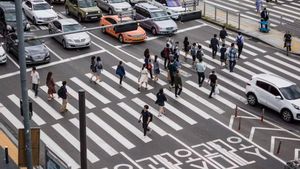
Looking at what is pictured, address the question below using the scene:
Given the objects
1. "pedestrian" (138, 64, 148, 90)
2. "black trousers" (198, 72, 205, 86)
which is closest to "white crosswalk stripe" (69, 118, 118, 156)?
"pedestrian" (138, 64, 148, 90)

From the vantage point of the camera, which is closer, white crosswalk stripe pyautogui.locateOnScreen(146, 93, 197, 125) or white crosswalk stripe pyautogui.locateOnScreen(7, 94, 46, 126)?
white crosswalk stripe pyautogui.locateOnScreen(7, 94, 46, 126)

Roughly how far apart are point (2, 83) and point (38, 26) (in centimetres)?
1119

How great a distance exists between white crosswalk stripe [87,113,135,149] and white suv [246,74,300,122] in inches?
297

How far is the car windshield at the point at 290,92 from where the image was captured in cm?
2981

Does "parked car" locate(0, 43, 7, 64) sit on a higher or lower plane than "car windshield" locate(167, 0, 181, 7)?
lower

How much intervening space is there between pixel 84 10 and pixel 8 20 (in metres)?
5.58

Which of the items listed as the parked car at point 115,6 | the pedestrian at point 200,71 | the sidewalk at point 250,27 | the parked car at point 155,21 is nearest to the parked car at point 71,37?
the parked car at point 155,21

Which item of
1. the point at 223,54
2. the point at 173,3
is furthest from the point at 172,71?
the point at 173,3

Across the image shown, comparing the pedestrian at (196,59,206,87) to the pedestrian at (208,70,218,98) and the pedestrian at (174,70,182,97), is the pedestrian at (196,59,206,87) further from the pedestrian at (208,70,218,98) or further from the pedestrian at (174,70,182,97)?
the pedestrian at (174,70,182,97)

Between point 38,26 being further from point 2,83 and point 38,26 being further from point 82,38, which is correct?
point 2,83

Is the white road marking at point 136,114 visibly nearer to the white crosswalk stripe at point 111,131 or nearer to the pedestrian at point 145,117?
the pedestrian at point 145,117

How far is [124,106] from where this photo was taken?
3103 cm

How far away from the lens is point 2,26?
4294 centimetres

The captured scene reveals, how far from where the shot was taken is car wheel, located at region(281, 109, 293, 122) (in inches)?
1163
